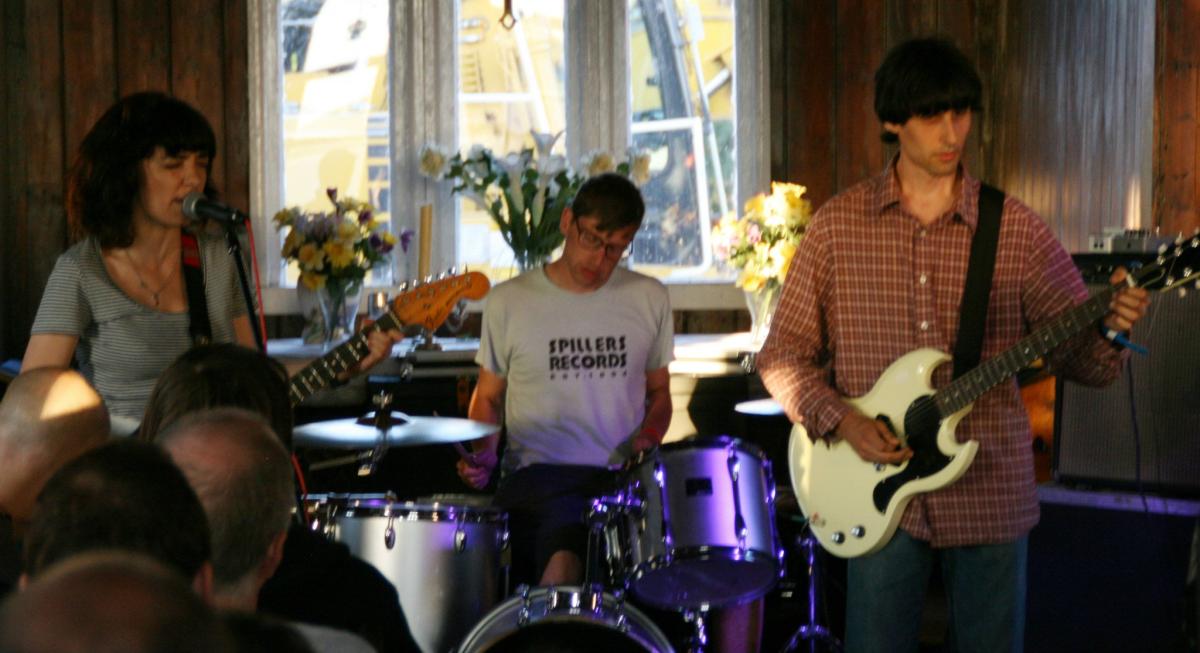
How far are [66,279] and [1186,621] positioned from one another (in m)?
2.31

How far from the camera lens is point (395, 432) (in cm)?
335

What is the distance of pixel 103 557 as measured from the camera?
0.78 m

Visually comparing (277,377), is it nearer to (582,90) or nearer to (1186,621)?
(1186,621)

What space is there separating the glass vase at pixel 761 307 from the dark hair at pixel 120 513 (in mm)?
3675

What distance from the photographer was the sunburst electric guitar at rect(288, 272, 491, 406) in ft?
9.85

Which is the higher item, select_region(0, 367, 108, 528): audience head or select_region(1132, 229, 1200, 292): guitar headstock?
select_region(1132, 229, 1200, 292): guitar headstock

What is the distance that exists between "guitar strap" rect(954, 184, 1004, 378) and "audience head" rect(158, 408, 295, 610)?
4.81ft

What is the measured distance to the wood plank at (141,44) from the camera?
496cm

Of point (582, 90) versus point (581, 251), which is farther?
point (582, 90)

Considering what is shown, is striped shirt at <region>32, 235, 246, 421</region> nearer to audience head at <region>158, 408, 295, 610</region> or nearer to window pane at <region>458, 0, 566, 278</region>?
audience head at <region>158, 408, 295, 610</region>

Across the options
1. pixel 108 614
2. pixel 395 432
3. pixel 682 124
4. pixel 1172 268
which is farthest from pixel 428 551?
pixel 682 124

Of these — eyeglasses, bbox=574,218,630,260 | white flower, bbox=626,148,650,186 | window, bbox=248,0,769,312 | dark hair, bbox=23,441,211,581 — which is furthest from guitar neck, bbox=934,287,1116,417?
window, bbox=248,0,769,312

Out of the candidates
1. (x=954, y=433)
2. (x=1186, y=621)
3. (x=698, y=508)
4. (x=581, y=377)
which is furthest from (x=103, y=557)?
(x=581, y=377)

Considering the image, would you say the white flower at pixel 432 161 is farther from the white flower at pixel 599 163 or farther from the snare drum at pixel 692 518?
the snare drum at pixel 692 518
